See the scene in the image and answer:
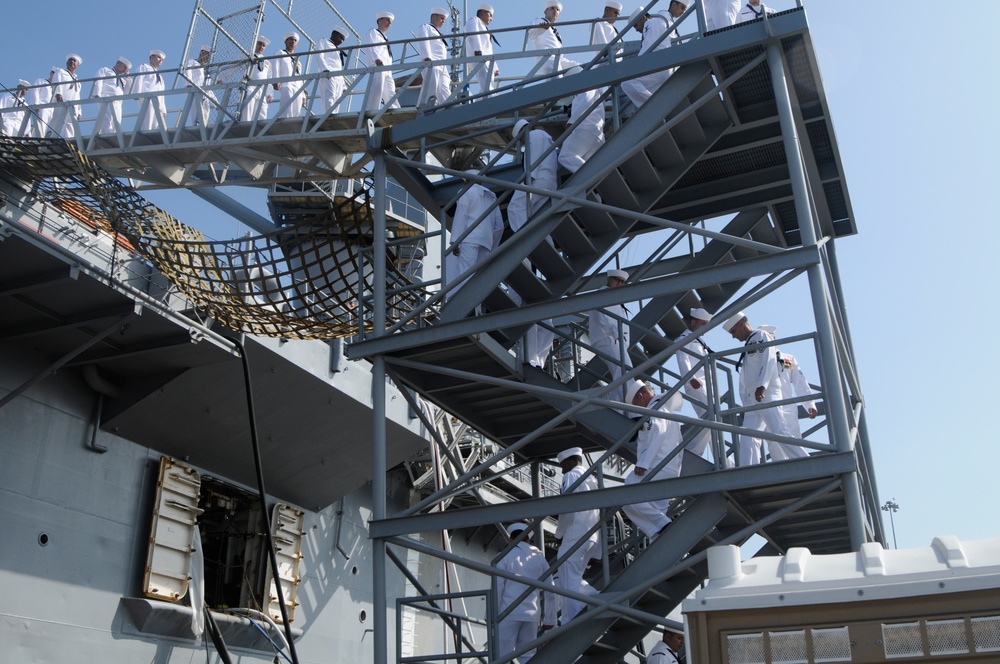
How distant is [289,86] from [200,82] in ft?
6.55

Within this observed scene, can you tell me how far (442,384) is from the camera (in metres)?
11.4

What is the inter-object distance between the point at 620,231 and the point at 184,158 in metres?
7.75

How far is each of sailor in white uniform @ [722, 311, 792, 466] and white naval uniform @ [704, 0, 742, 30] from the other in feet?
11.8

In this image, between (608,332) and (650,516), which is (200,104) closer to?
(608,332)

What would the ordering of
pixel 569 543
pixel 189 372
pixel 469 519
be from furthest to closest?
pixel 189 372 < pixel 569 543 < pixel 469 519

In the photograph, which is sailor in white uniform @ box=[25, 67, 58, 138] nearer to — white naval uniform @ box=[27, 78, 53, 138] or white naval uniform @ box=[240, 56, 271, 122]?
white naval uniform @ box=[27, 78, 53, 138]

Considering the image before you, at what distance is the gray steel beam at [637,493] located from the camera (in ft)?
28.5

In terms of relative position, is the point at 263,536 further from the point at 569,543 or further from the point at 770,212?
the point at 770,212

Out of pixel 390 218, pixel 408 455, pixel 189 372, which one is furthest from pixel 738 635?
pixel 390 218

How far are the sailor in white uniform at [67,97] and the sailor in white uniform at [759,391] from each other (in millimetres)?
10504

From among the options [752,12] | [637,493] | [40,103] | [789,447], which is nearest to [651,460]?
[637,493]

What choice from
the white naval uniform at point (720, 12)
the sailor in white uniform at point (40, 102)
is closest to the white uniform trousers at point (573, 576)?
the white naval uniform at point (720, 12)

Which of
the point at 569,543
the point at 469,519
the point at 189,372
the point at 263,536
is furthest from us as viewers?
the point at 263,536

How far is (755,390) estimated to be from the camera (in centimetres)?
1066
